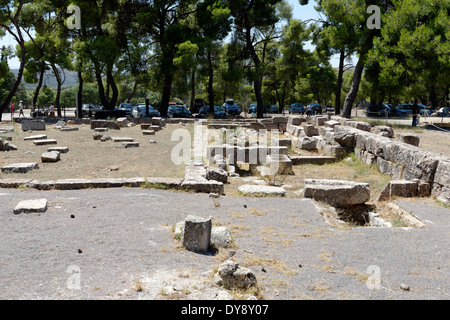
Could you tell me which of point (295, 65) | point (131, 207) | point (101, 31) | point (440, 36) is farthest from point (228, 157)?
point (295, 65)

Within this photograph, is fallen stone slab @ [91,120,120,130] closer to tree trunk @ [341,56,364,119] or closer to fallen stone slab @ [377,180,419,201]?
tree trunk @ [341,56,364,119]

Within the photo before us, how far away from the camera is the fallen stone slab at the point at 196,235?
510 cm

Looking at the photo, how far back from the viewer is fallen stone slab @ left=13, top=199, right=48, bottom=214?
651cm

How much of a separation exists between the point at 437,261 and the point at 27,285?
15.4 ft

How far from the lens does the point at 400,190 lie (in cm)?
859

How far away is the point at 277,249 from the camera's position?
5.51 metres

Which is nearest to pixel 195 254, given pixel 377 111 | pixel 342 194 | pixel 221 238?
pixel 221 238

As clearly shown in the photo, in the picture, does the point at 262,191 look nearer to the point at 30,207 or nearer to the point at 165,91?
the point at 30,207

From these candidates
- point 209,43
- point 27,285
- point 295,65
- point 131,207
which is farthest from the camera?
point 295,65

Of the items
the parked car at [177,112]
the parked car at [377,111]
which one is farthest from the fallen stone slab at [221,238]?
the parked car at [377,111]

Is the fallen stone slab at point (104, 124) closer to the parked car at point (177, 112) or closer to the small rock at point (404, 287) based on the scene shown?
the parked car at point (177, 112)

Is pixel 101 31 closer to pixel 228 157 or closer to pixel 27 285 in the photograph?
pixel 228 157

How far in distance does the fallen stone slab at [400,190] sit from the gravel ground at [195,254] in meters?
1.00

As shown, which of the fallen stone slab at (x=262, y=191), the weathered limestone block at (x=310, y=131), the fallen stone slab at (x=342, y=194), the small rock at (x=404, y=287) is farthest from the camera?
the weathered limestone block at (x=310, y=131)
